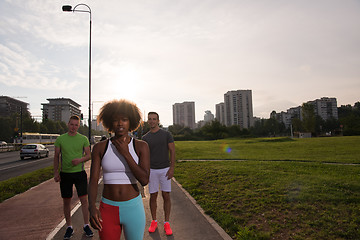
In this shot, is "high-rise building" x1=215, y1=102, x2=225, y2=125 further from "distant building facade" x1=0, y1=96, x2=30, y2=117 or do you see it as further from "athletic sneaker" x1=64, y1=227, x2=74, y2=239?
"athletic sneaker" x1=64, y1=227, x2=74, y2=239

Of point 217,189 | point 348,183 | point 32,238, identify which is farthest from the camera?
point 217,189

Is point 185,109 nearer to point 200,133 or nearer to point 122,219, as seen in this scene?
point 200,133

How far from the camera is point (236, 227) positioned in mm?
4410

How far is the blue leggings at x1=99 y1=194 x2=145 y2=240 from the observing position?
209cm

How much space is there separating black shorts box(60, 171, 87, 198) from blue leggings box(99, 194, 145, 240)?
2486 mm

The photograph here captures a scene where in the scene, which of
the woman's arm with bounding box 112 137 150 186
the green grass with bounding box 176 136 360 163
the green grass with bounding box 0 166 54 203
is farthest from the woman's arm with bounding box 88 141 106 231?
the green grass with bounding box 176 136 360 163

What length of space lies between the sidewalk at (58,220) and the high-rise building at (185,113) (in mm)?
164713

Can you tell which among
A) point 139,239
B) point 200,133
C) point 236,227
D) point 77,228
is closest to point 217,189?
point 236,227

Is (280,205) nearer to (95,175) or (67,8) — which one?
(95,175)

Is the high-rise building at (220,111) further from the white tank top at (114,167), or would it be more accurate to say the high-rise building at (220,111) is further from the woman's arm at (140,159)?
the white tank top at (114,167)

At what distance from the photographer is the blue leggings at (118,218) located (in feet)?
6.87

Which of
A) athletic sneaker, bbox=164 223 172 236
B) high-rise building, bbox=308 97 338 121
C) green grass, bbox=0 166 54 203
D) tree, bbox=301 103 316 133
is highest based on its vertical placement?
high-rise building, bbox=308 97 338 121

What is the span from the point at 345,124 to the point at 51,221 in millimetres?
92348

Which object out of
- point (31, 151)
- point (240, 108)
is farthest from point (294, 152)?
point (240, 108)
